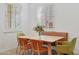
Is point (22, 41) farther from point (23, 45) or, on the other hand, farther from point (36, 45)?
point (36, 45)

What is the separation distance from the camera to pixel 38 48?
66.8 inches

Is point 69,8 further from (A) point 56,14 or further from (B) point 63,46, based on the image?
(B) point 63,46

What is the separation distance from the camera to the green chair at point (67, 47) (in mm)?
1626

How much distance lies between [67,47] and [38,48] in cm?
40

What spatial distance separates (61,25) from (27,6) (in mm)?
539

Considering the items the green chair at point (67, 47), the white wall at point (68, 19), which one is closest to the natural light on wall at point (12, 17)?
the white wall at point (68, 19)

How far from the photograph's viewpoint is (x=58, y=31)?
165cm

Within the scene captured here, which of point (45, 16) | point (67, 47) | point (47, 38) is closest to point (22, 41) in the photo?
point (47, 38)

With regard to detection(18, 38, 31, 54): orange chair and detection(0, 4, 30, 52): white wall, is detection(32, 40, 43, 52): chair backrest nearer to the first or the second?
detection(18, 38, 31, 54): orange chair

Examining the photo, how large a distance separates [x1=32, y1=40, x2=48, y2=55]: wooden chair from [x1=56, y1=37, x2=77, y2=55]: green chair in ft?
0.63

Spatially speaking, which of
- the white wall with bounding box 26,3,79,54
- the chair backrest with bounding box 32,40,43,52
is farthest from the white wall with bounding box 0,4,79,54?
the chair backrest with bounding box 32,40,43,52

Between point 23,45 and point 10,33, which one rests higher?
point 10,33

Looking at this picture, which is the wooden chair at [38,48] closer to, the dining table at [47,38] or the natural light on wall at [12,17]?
the dining table at [47,38]

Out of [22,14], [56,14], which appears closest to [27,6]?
[22,14]
